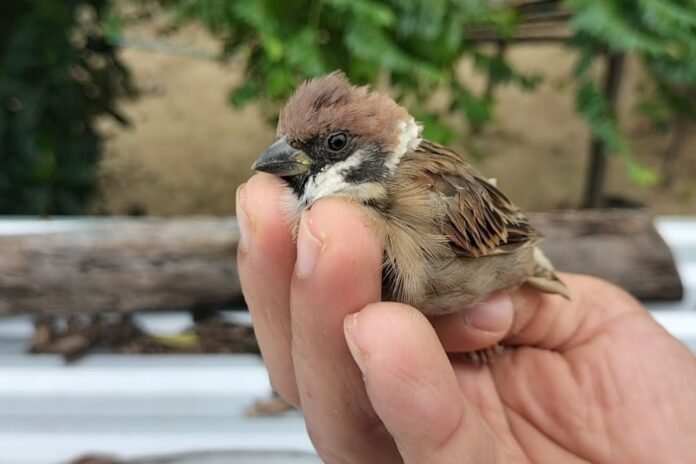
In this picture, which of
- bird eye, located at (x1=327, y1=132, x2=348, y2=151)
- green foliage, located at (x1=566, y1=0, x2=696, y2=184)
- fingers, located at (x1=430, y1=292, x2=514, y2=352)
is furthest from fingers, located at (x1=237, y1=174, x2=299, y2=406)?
green foliage, located at (x1=566, y1=0, x2=696, y2=184)

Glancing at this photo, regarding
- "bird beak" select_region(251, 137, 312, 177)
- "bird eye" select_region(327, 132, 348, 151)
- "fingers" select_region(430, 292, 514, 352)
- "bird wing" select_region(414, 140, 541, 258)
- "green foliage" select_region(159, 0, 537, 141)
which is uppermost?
"green foliage" select_region(159, 0, 537, 141)

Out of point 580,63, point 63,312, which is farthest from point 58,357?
point 580,63

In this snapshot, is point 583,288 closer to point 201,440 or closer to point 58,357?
point 201,440

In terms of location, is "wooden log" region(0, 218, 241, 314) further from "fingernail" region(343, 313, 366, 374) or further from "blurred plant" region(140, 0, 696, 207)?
"fingernail" region(343, 313, 366, 374)

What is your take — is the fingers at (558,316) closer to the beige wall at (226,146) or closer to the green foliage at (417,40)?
the green foliage at (417,40)

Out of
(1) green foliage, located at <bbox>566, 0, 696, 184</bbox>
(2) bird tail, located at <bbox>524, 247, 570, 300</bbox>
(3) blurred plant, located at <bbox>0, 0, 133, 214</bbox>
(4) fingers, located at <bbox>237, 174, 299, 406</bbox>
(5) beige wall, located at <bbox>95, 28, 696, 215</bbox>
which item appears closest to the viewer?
(4) fingers, located at <bbox>237, 174, 299, 406</bbox>

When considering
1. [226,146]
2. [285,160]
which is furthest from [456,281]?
[226,146]

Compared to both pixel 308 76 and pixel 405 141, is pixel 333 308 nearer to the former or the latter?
pixel 405 141
